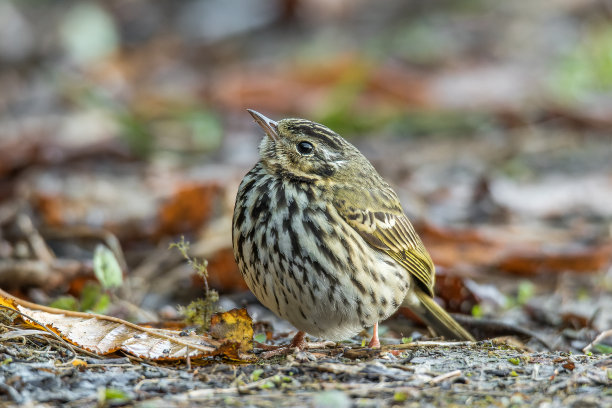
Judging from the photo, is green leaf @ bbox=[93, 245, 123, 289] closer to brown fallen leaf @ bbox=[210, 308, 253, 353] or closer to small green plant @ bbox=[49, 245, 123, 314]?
small green plant @ bbox=[49, 245, 123, 314]

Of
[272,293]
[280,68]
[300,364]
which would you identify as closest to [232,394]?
[300,364]

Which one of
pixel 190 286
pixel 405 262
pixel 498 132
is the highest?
pixel 498 132

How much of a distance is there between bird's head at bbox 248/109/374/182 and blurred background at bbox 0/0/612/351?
142 cm

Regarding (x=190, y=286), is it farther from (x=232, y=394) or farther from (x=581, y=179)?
(x=581, y=179)

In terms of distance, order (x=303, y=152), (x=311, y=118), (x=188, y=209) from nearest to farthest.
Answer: (x=303, y=152), (x=188, y=209), (x=311, y=118)

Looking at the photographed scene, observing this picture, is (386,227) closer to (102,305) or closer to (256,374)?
(256,374)

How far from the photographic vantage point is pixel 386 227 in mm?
4973

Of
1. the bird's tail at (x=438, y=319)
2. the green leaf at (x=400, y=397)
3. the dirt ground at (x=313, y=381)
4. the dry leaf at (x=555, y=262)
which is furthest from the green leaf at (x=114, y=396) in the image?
the dry leaf at (x=555, y=262)

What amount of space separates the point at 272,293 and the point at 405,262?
0.91m

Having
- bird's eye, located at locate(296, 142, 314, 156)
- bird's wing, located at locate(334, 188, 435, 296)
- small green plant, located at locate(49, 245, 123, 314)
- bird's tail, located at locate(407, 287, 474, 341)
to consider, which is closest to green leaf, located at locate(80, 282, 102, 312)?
small green plant, located at locate(49, 245, 123, 314)

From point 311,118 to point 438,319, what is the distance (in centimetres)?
Answer: 503

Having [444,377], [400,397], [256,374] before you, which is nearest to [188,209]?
[256,374]

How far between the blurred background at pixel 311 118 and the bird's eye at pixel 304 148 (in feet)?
5.01

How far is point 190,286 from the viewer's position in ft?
21.6
